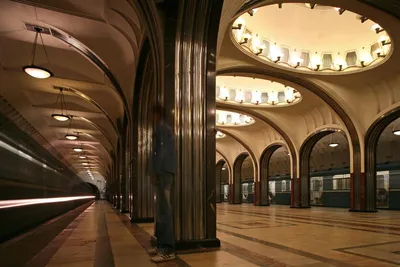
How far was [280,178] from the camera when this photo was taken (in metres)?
28.8

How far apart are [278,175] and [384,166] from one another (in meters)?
10.8

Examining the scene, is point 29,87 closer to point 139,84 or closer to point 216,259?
point 139,84

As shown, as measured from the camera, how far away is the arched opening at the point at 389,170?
61.7 ft

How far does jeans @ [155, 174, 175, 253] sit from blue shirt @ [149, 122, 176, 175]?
0.10 metres

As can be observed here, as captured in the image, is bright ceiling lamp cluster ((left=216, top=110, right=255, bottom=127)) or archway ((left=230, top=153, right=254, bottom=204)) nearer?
bright ceiling lamp cluster ((left=216, top=110, right=255, bottom=127))

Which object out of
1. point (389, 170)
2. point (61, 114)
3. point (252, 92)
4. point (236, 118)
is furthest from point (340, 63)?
point (61, 114)

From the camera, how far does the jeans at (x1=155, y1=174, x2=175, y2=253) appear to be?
442cm

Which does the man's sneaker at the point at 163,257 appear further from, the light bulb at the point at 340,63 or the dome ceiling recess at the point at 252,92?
the dome ceiling recess at the point at 252,92

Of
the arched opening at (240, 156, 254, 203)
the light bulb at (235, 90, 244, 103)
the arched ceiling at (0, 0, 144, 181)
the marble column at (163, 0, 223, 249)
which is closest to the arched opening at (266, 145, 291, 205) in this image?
the arched opening at (240, 156, 254, 203)

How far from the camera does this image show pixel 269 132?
23688 mm

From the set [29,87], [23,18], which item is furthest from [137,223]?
[29,87]

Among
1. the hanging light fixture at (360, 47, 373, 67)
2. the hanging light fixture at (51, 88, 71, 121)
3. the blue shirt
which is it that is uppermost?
the hanging light fixture at (360, 47, 373, 67)

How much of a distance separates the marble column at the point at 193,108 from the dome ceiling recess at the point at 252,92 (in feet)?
40.4

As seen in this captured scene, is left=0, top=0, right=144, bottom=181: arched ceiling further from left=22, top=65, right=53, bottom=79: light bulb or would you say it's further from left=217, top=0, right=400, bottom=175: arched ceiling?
left=217, top=0, right=400, bottom=175: arched ceiling
